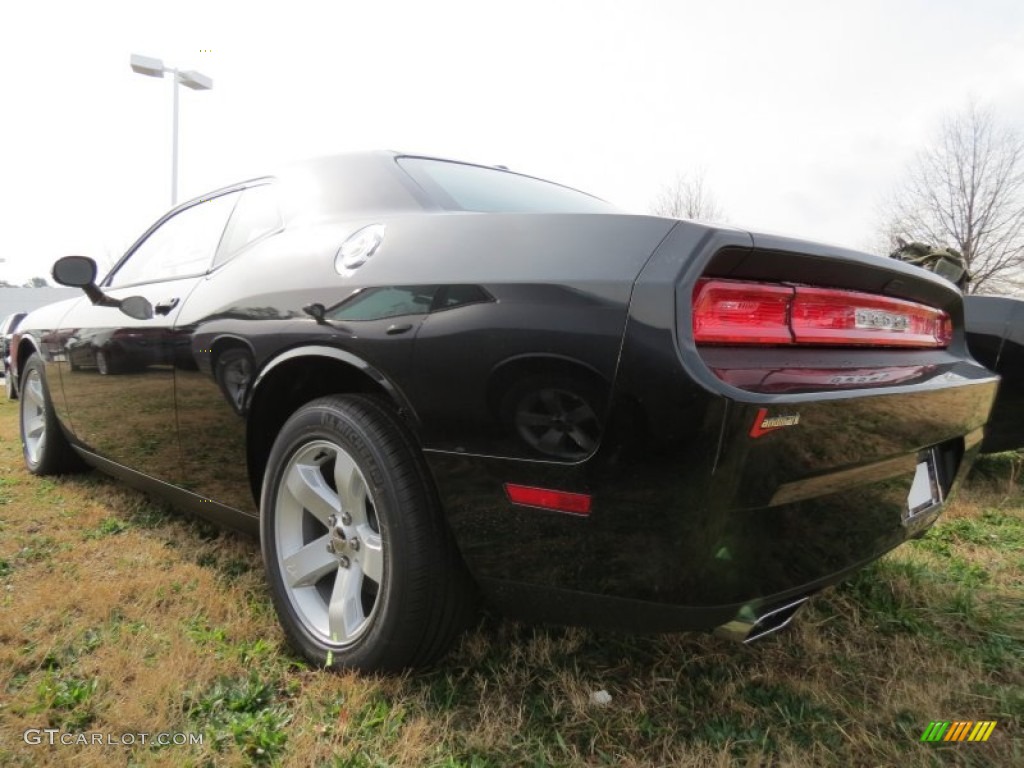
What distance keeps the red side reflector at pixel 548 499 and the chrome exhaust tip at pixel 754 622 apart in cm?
40

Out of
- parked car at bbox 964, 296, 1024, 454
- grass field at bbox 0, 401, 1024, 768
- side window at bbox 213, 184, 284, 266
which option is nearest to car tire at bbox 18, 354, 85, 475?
grass field at bbox 0, 401, 1024, 768

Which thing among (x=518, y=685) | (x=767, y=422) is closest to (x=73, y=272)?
(x=518, y=685)

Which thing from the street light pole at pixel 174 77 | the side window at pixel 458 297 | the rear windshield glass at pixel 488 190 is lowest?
the side window at pixel 458 297

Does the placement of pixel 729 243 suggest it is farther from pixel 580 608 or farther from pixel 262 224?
pixel 262 224

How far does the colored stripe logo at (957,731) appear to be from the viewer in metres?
1.56

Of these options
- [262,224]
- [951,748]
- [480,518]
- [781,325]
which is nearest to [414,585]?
[480,518]

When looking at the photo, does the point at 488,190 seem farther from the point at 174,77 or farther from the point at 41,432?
the point at 174,77

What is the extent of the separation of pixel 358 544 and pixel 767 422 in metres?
1.11

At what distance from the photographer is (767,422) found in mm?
1240

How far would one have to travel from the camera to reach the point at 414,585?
5.21 feet

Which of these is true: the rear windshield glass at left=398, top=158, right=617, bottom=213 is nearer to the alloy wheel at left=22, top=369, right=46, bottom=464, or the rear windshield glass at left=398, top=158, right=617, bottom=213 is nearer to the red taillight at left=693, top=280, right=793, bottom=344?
the red taillight at left=693, top=280, right=793, bottom=344

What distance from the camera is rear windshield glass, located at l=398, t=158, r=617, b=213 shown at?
1.95 m

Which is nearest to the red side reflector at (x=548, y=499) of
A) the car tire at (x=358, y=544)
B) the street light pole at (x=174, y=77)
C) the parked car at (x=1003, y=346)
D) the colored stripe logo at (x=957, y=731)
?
the car tire at (x=358, y=544)

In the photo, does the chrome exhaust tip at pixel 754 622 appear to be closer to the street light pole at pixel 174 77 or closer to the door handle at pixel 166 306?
the door handle at pixel 166 306
